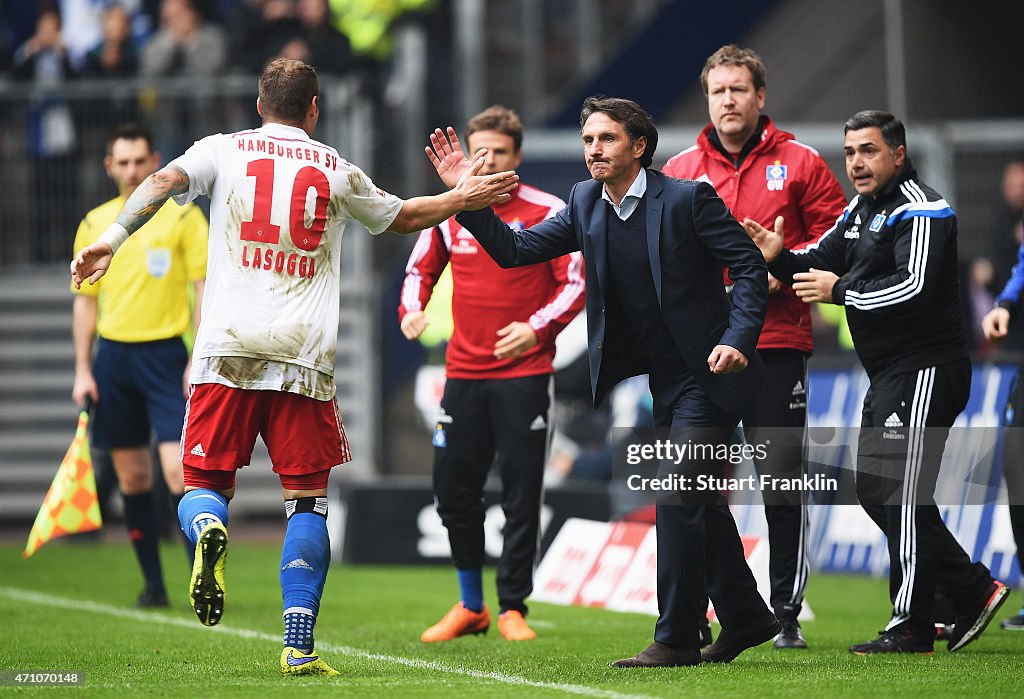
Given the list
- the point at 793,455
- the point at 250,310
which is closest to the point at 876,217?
the point at 793,455

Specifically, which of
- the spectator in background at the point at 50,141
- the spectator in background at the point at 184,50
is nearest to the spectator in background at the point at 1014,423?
the spectator in background at the point at 184,50

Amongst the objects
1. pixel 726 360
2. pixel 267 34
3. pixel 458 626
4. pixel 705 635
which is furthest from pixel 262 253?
pixel 267 34

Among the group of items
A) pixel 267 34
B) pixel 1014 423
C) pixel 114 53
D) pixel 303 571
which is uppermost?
pixel 267 34

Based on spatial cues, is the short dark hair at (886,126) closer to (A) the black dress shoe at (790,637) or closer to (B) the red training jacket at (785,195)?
(B) the red training jacket at (785,195)

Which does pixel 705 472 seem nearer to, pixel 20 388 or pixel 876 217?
pixel 876 217

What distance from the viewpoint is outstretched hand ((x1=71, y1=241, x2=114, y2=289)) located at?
5.79 m

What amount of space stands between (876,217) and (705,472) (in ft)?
4.98

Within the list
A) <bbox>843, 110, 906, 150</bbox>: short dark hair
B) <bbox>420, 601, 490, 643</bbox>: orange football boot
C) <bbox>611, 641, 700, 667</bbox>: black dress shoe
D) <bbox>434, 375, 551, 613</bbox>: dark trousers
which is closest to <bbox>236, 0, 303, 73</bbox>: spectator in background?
<bbox>434, 375, 551, 613</bbox>: dark trousers

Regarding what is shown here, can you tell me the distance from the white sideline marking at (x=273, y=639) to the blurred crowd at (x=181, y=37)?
688 cm

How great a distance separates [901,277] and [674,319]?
1.05 metres

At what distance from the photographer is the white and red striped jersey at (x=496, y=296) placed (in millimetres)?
7758

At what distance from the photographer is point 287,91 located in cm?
607

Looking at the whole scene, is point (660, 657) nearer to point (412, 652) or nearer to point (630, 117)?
point (412, 652)

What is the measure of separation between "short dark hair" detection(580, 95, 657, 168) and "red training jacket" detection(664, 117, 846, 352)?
3.19ft
